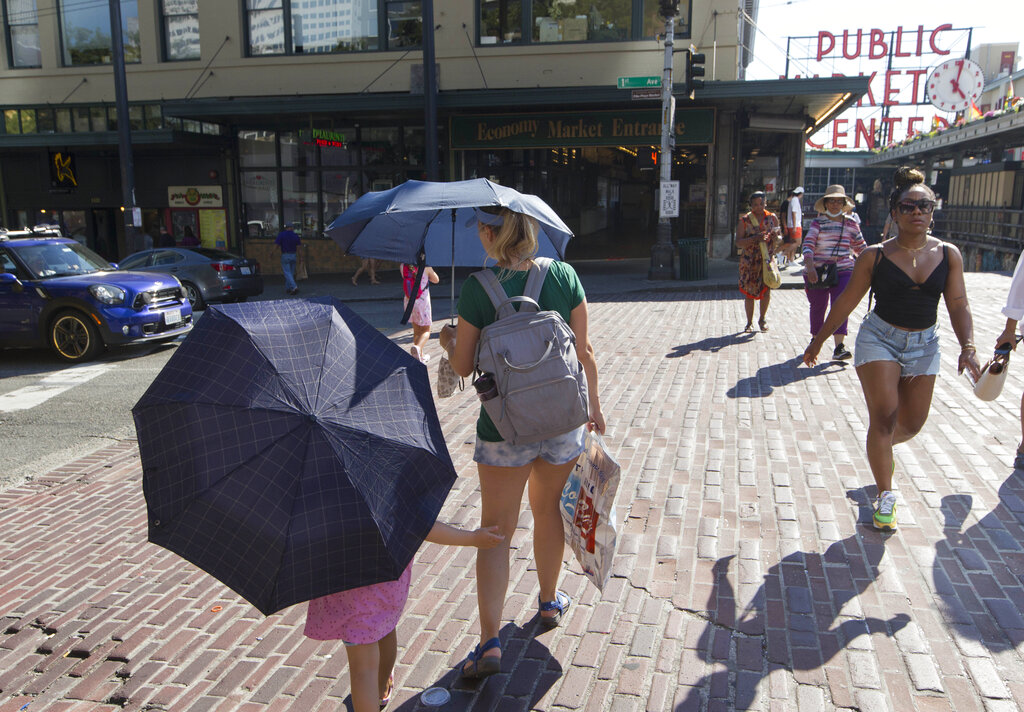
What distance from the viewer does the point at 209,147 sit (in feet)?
78.3

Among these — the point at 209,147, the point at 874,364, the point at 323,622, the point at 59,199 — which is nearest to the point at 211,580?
the point at 323,622

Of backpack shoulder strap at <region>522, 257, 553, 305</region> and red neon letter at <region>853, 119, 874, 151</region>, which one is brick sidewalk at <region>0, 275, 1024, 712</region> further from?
red neon letter at <region>853, 119, 874, 151</region>

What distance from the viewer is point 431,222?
13.9ft

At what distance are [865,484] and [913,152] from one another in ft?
97.0

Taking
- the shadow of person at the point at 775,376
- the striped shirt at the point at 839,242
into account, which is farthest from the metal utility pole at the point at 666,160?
the shadow of person at the point at 775,376

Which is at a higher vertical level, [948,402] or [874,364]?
[874,364]

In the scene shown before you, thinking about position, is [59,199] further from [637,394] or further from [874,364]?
[874,364]

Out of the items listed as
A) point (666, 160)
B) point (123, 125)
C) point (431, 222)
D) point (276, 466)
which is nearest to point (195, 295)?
point (123, 125)

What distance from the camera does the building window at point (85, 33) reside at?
24344 mm

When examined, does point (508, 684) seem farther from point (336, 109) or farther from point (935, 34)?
point (935, 34)

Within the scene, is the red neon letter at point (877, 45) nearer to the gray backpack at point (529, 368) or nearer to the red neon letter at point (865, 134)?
the red neon letter at point (865, 134)

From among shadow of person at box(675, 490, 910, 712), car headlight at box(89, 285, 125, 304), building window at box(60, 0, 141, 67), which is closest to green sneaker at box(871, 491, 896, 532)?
shadow of person at box(675, 490, 910, 712)

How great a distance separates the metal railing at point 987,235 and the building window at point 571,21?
1110 centimetres

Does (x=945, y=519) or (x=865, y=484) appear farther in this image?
(x=865, y=484)
